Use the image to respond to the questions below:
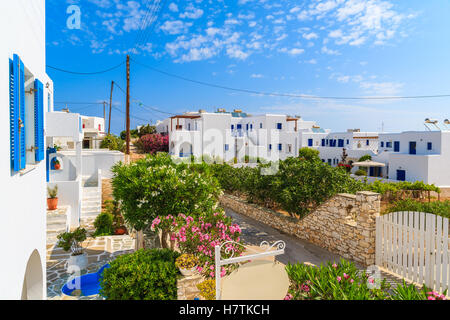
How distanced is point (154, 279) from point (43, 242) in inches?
85.0

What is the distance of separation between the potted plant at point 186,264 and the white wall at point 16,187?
263 centimetres

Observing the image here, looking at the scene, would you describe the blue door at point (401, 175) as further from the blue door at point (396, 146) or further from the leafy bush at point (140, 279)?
the leafy bush at point (140, 279)

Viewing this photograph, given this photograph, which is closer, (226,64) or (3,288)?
(3,288)

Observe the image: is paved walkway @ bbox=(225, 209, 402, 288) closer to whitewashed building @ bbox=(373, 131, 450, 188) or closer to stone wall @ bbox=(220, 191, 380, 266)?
stone wall @ bbox=(220, 191, 380, 266)

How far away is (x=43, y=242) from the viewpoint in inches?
199

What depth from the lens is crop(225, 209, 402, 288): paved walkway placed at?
10379 mm

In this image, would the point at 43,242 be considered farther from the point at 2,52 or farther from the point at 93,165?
the point at 93,165

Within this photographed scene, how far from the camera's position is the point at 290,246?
12.3m

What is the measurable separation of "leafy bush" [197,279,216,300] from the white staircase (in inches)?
450

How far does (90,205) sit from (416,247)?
16533 millimetres

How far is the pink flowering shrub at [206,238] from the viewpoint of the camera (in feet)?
20.0

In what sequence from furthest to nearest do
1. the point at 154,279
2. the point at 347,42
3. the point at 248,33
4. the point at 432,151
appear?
the point at 432,151
the point at 248,33
the point at 347,42
the point at 154,279

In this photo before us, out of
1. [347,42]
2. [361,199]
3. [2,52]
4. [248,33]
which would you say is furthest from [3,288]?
[248,33]

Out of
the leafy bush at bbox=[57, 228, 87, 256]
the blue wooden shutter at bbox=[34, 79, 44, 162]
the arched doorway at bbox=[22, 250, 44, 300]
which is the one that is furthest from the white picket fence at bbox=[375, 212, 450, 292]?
the leafy bush at bbox=[57, 228, 87, 256]
